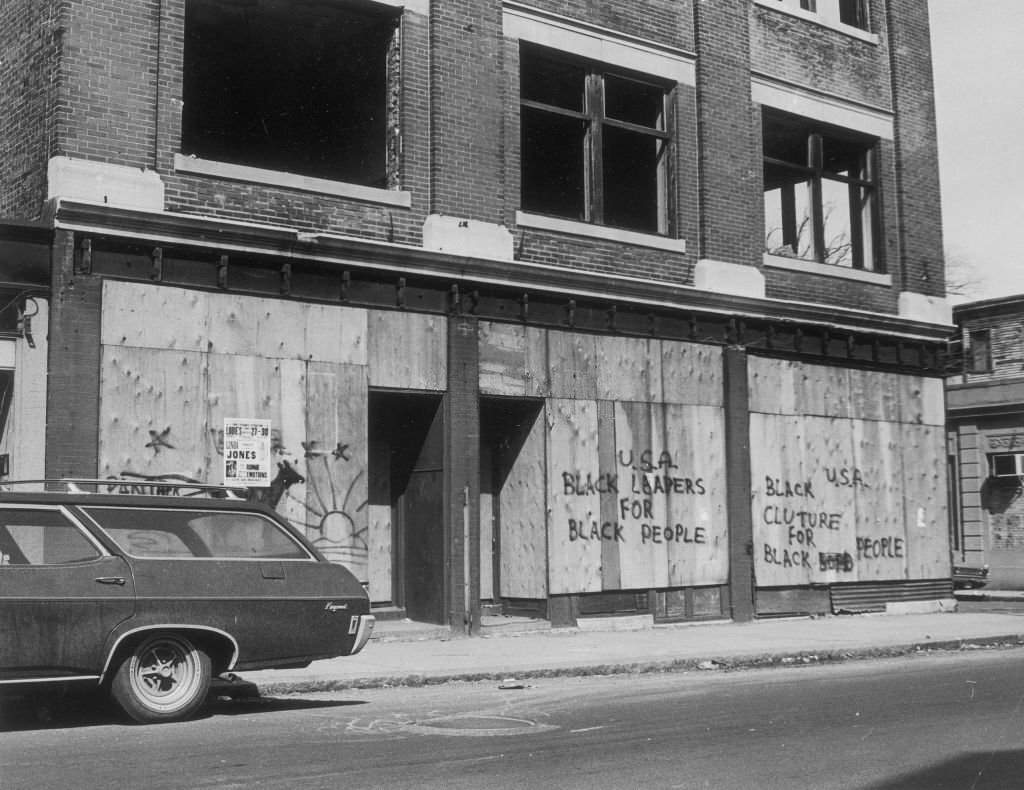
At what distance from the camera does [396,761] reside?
7188 millimetres

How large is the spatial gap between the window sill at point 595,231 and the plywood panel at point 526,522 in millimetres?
2459

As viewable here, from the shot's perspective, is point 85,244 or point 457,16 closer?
point 85,244

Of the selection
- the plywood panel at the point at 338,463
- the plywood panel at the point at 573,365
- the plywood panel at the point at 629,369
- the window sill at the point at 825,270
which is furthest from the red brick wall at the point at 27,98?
the window sill at the point at 825,270

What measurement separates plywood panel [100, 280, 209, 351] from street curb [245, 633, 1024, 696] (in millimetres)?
4292

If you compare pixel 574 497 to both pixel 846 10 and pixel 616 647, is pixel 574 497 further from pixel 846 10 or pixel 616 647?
pixel 846 10

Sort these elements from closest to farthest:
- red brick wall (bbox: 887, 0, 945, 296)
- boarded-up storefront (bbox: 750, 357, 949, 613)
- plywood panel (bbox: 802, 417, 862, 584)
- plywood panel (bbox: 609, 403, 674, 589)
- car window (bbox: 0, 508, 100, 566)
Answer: car window (bbox: 0, 508, 100, 566), plywood panel (bbox: 609, 403, 674, 589), boarded-up storefront (bbox: 750, 357, 949, 613), plywood panel (bbox: 802, 417, 862, 584), red brick wall (bbox: 887, 0, 945, 296)

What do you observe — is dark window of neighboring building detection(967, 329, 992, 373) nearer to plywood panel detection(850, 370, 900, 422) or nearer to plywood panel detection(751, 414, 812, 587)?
plywood panel detection(850, 370, 900, 422)

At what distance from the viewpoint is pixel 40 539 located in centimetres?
841

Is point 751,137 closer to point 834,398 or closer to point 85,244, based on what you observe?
point 834,398

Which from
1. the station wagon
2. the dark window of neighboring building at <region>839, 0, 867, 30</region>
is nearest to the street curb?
the station wagon

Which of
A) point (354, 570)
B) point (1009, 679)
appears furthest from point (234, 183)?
point (1009, 679)

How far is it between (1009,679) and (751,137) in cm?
984

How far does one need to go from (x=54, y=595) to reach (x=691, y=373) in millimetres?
10936

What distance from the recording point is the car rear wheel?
27.5 feet
